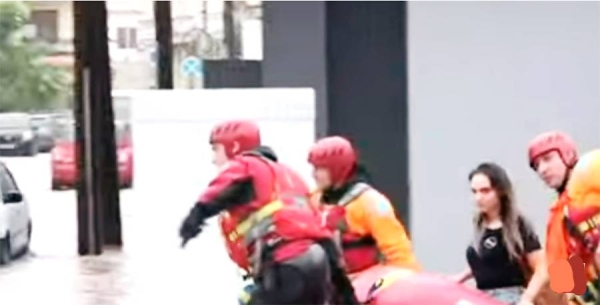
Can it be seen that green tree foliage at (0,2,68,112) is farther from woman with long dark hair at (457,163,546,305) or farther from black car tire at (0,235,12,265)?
woman with long dark hair at (457,163,546,305)

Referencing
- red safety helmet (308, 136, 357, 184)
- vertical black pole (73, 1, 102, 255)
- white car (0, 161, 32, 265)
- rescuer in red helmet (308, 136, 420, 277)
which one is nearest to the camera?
rescuer in red helmet (308, 136, 420, 277)

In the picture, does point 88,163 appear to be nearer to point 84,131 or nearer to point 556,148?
point 84,131

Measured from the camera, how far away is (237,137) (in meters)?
8.09

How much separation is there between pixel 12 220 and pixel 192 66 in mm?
2781

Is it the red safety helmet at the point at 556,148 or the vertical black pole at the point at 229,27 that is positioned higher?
the vertical black pole at the point at 229,27

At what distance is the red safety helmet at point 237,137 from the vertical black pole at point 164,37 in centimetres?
1348

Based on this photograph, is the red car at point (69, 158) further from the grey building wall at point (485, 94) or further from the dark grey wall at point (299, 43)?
the grey building wall at point (485, 94)

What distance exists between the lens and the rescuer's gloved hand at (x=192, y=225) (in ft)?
24.6

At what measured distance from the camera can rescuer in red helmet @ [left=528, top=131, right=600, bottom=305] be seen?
22.7 feet

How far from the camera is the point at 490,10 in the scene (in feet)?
42.2

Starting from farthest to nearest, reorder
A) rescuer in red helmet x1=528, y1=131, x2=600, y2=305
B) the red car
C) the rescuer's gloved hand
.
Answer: the red car, the rescuer's gloved hand, rescuer in red helmet x1=528, y1=131, x2=600, y2=305

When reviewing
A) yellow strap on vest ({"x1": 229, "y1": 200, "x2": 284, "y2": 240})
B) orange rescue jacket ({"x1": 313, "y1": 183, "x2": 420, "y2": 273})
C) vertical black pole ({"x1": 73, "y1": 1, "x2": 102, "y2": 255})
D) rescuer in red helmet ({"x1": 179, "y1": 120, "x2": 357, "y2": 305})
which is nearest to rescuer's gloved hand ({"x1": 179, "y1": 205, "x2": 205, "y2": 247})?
rescuer in red helmet ({"x1": 179, "y1": 120, "x2": 357, "y2": 305})

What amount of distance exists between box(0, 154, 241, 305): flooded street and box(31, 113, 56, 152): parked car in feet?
4.27

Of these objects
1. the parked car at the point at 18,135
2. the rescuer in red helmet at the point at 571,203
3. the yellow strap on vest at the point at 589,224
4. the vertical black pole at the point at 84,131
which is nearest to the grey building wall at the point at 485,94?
the rescuer in red helmet at the point at 571,203
